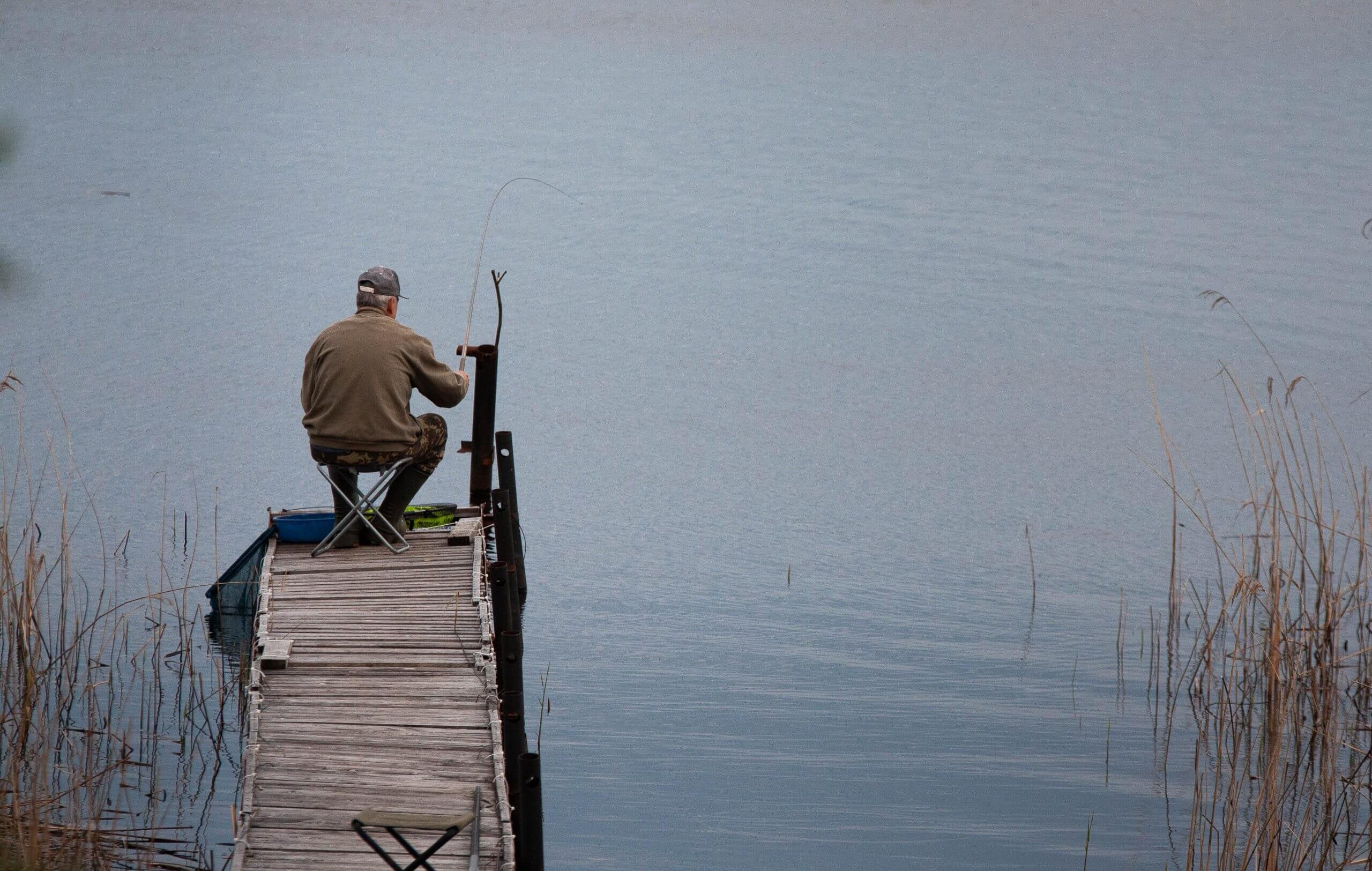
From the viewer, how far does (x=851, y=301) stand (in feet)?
78.8

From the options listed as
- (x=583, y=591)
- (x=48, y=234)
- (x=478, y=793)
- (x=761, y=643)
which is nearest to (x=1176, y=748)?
(x=761, y=643)

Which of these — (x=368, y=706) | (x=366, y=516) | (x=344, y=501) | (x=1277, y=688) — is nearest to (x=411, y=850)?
(x=368, y=706)

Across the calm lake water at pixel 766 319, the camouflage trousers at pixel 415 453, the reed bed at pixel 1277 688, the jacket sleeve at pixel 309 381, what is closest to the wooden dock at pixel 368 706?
the camouflage trousers at pixel 415 453

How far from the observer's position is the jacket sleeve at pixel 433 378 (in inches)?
247

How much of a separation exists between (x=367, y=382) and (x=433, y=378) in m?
0.27

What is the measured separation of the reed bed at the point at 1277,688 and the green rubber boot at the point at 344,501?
320 cm

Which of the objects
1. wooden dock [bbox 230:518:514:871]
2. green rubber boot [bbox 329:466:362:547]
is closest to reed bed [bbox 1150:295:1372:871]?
wooden dock [bbox 230:518:514:871]

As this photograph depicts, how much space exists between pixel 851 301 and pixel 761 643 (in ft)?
45.8

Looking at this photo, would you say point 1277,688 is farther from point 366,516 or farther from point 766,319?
point 766,319

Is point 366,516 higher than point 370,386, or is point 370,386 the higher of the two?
point 370,386

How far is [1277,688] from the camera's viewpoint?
615cm

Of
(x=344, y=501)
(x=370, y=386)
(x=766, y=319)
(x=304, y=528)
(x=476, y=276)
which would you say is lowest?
(x=304, y=528)

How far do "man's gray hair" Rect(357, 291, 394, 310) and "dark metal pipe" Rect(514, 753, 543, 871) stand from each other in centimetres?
188

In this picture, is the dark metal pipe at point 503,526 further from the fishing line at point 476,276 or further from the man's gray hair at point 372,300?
the man's gray hair at point 372,300
